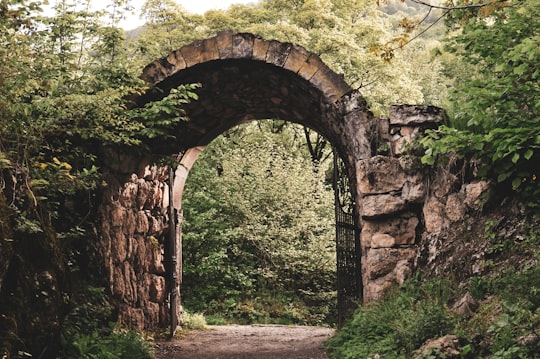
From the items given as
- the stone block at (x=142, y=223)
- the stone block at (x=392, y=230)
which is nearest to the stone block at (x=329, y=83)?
the stone block at (x=392, y=230)

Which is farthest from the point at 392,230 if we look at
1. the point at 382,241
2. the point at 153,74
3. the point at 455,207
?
the point at 153,74

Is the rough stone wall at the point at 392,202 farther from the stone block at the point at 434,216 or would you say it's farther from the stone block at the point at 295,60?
the stone block at the point at 295,60

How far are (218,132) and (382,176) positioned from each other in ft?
11.8

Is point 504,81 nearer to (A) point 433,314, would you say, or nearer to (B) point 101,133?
(A) point 433,314

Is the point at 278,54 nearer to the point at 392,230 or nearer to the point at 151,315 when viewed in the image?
the point at 392,230

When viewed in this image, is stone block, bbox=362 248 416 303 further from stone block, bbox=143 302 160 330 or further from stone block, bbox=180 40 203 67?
stone block, bbox=143 302 160 330

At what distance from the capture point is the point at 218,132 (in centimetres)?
991

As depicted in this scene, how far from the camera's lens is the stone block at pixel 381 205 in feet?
23.1

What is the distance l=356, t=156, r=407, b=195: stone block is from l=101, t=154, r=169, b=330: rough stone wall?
130 inches

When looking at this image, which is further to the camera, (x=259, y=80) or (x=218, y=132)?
(x=218, y=132)

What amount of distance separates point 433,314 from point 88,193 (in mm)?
4353

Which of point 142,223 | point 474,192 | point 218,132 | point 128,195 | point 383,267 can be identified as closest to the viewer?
point 474,192

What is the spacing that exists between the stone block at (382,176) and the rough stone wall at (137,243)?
10.8ft

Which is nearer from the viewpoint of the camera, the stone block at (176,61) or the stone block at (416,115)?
the stone block at (416,115)
